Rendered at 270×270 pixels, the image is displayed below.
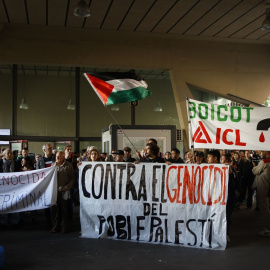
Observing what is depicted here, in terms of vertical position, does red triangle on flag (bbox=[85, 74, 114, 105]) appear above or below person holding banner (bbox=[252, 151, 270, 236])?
above

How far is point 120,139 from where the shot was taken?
12453mm

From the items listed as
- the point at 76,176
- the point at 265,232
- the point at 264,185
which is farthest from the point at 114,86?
the point at 265,232

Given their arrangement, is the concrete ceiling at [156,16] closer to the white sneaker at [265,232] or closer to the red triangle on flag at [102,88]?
the red triangle on flag at [102,88]

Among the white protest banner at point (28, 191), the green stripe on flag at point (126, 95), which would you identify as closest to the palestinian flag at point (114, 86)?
the green stripe on flag at point (126, 95)

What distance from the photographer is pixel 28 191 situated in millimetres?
7125

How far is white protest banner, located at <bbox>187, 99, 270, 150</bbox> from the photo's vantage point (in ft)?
21.1

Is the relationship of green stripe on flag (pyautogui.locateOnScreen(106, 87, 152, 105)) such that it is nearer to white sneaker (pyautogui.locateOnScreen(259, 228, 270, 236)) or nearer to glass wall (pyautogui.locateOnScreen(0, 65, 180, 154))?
white sneaker (pyautogui.locateOnScreen(259, 228, 270, 236))

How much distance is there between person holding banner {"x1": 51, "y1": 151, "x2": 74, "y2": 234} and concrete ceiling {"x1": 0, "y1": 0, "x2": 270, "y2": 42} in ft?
19.9

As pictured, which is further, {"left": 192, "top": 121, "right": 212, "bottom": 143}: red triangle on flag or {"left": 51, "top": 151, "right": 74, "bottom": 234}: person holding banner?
{"left": 51, "top": 151, "right": 74, "bottom": 234}: person holding banner

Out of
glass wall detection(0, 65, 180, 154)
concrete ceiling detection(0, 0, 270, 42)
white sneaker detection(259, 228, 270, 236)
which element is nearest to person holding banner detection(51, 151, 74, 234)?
white sneaker detection(259, 228, 270, 236)

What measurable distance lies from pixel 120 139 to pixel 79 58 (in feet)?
13.0

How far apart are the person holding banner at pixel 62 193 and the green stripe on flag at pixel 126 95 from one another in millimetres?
1472

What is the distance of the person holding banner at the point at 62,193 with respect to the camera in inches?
288

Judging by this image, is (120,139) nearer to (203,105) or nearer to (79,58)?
(79,58)
